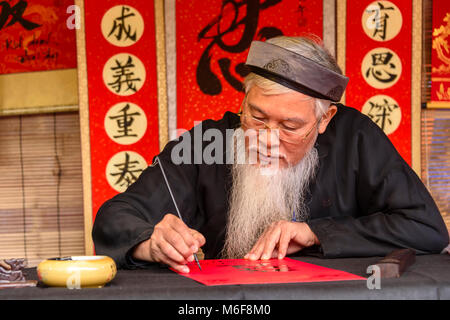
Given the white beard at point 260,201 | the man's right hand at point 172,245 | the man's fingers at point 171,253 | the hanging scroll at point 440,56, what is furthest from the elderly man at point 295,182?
the hanging scroll at point 440,56

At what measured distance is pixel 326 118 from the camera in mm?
2502

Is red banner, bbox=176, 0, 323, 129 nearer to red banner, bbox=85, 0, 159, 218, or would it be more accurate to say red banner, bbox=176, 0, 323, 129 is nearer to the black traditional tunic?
red banner, bbox=85, 0, 159, 218

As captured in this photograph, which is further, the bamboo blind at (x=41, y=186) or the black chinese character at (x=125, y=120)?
the bamboo blind at (x=41, y=186)

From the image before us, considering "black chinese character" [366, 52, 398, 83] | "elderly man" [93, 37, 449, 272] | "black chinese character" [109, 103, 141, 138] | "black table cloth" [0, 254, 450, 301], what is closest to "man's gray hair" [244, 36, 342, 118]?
"elderly man" [93, 37, 449, 272]

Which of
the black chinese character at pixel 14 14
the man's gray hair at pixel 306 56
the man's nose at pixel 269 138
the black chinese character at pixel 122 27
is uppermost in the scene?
the black chinese character at pixel 14 14

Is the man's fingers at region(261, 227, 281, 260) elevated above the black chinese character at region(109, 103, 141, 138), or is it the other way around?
the black chinese character at region(109, 103, 141, 138)

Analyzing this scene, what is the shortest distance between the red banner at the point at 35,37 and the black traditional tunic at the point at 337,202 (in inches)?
102

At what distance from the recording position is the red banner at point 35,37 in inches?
188

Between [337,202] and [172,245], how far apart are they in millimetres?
1045

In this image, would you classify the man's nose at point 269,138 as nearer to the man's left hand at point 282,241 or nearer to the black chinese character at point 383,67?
the man's left hand at point 282,241

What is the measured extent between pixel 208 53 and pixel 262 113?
2155 millimetres

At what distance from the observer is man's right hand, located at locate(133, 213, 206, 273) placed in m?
1.61

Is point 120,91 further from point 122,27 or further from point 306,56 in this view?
point 306,56

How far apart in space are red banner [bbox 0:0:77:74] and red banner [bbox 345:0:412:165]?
7.69 ft
